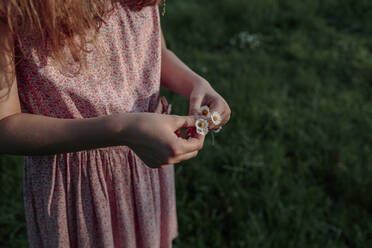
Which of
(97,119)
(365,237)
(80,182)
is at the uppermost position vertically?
(97,119)

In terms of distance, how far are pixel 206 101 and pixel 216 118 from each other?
135 mm

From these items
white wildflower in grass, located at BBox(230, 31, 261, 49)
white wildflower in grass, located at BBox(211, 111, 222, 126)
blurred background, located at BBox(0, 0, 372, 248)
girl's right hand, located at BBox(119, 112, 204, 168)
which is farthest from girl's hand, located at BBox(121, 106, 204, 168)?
white wildflower in grass, located at BBox(230, 31, 261, 49)

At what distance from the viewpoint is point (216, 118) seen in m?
0.94

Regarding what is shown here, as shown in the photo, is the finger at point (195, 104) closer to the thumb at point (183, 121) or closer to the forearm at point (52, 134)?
the thumb at point (183, 121)

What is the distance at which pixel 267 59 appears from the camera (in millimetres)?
3154

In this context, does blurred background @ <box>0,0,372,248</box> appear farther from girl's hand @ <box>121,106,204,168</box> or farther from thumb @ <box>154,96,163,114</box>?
girl's hand @ <box>121,106,204,168</box>

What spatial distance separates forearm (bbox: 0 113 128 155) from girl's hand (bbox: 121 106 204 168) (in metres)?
0.04

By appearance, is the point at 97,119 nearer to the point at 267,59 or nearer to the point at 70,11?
the point at 70,11

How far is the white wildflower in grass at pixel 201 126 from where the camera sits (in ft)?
2.85

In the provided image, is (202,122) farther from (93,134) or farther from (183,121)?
(93,134)

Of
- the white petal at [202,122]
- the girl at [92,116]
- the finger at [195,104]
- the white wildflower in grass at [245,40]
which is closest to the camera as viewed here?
the girl at [92,116]

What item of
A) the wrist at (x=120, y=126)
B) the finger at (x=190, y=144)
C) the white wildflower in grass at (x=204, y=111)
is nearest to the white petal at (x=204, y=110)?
the white wildflower in grass at (x=204, y=111)

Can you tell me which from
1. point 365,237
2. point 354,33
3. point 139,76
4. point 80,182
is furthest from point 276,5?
point 80,182

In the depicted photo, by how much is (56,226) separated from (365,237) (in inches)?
63.4
